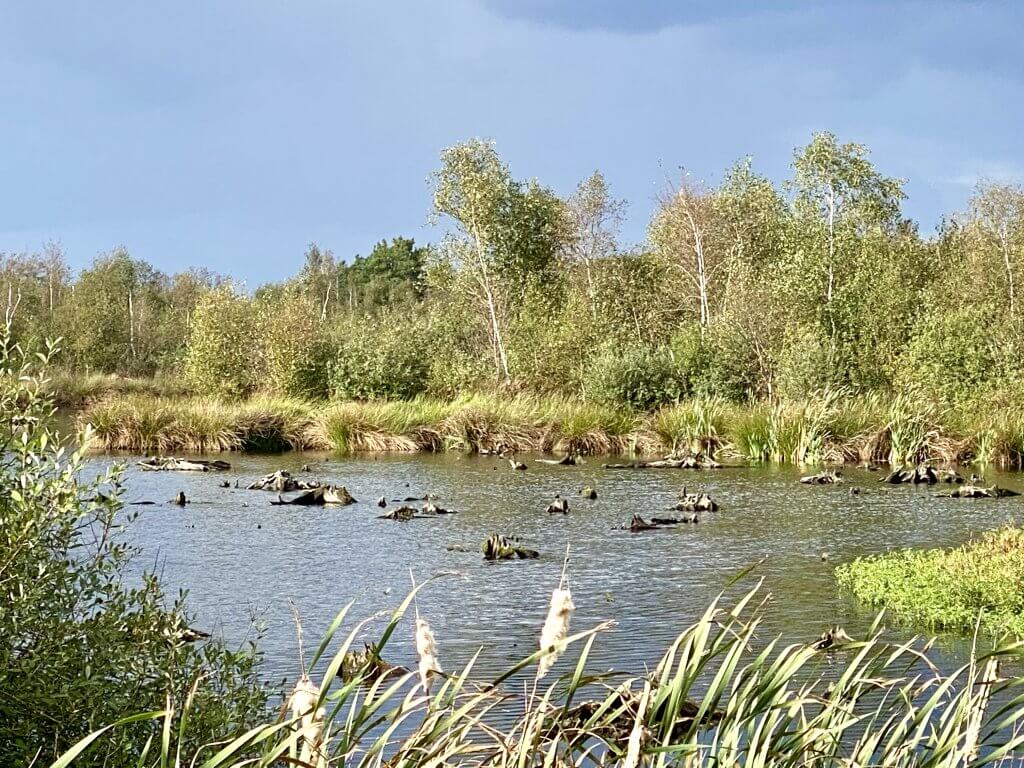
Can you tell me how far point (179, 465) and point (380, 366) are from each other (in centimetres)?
1320

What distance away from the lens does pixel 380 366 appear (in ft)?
119

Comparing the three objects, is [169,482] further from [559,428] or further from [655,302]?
[655,302]

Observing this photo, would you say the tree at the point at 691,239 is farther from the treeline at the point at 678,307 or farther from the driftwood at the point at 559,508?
the driftwood at the point at 559,508

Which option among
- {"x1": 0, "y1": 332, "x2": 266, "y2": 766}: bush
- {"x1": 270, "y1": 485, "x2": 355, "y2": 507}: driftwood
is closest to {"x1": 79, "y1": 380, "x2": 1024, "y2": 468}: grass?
{"x1": 270, "y1": 485, "x2": 355, "y2": 507}: driftwood

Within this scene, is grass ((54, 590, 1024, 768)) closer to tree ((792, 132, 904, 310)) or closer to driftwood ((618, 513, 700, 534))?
→ driftwood ((618, 513, 700, 534))

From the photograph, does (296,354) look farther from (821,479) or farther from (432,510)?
(432,510)

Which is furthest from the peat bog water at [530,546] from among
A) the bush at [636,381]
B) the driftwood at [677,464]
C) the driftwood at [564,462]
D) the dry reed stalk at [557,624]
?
the bush at [636,381]

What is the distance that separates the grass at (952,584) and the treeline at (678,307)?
1641 centimetres

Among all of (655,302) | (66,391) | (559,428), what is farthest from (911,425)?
(66,391)

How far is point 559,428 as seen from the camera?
91.4 feet

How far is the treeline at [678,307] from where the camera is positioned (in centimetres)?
3080

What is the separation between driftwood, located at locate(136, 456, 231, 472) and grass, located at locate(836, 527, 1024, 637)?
14867mm

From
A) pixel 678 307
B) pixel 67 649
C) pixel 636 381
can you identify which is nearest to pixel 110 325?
pixel 678 307

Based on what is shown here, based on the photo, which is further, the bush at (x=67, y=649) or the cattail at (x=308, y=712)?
the bush at (x=67, y=649)
